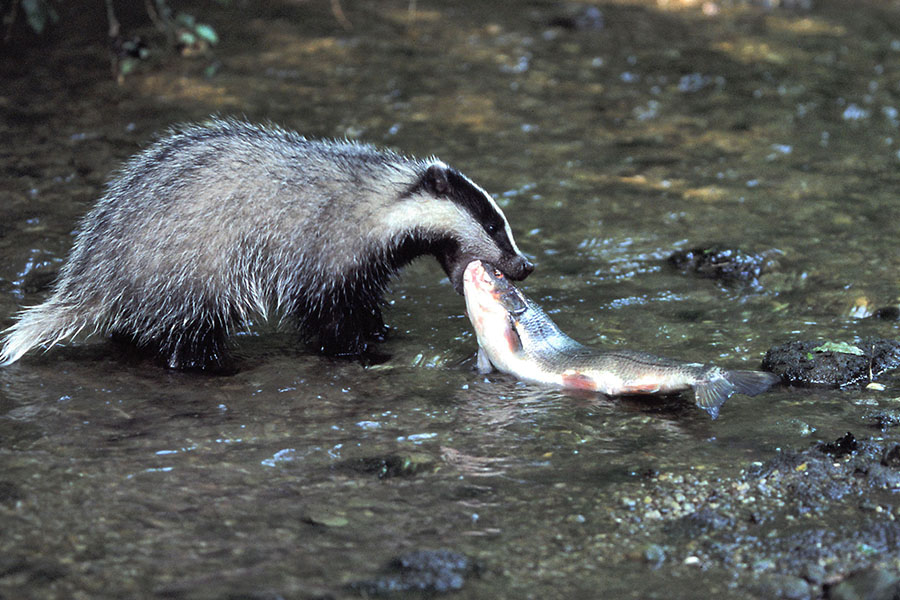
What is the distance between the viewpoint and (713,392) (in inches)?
184

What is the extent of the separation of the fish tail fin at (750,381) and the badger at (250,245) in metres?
1.44

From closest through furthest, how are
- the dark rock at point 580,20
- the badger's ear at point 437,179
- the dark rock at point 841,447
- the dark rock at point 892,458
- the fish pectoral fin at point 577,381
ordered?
1. the dark rock at point 892,458
2. the dark rock at point 841,447
3. the fish pectoral fin at point 577,381
4. the badger's ear at point 437,179
5. the dark rock at point 580,20

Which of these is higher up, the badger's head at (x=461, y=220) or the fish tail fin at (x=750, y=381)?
the badger's head at (x=461, y=220)

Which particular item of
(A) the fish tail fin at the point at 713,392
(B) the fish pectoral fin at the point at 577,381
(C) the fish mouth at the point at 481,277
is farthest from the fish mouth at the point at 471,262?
(A) the fish tail fin at the point at 713,392

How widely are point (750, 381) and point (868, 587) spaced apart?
4.61ft

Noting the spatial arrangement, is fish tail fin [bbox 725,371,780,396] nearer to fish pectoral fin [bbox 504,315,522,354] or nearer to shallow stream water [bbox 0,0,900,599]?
shallow stream water [bbox 0,0,900,599]

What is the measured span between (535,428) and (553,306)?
1.62 meters

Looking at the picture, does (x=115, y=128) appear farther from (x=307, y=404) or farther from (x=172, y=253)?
(x=307, y=404)

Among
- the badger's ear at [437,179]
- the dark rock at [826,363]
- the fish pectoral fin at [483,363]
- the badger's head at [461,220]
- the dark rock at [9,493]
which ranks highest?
the badger's ear at [437,179]

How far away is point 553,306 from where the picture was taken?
6316 mm

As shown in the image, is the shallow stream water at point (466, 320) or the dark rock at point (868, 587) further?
the shallow stream water at point (466, 320)

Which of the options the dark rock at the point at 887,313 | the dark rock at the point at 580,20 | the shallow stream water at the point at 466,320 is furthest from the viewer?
the dark rock at the point at 580,20

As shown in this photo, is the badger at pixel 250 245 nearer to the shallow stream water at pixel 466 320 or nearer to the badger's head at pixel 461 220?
the badger's head at pixel 461 220

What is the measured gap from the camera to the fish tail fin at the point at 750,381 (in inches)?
185
